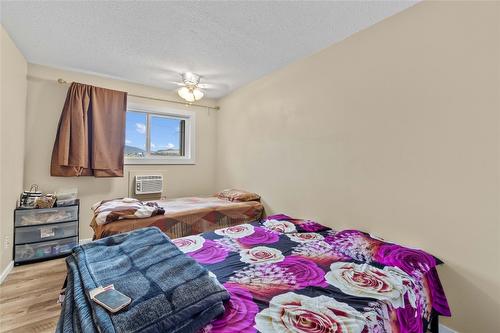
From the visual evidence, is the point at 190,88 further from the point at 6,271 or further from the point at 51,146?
the point at 6,271

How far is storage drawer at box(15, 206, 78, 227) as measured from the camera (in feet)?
8.22

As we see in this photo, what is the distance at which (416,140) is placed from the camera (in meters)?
1.69

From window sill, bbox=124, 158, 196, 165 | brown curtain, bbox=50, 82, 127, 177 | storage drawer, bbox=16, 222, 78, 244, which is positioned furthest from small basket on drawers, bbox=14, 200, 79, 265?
window sill, bbox=124, 158, 196, 165

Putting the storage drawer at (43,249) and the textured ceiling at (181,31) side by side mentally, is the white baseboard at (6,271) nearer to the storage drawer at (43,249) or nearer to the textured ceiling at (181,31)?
the storage drawer at (43,249)

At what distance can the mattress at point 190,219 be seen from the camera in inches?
87.1

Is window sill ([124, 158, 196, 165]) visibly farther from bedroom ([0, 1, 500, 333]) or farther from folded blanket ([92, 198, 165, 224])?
folded blanket ([92, 198, 165, 224])

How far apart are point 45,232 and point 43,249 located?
199 mm

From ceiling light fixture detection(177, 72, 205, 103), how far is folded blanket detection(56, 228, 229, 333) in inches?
81.5

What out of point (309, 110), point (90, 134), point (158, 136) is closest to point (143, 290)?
point (309, 110)

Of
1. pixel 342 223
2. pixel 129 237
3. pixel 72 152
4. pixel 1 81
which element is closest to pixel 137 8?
pixel 1 81

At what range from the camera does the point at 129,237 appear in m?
1.61

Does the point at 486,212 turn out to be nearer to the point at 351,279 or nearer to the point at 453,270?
the point at 453,270

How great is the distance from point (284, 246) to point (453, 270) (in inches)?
45.4

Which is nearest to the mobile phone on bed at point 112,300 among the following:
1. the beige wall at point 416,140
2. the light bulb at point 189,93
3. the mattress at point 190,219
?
the mattress at point 190,219
